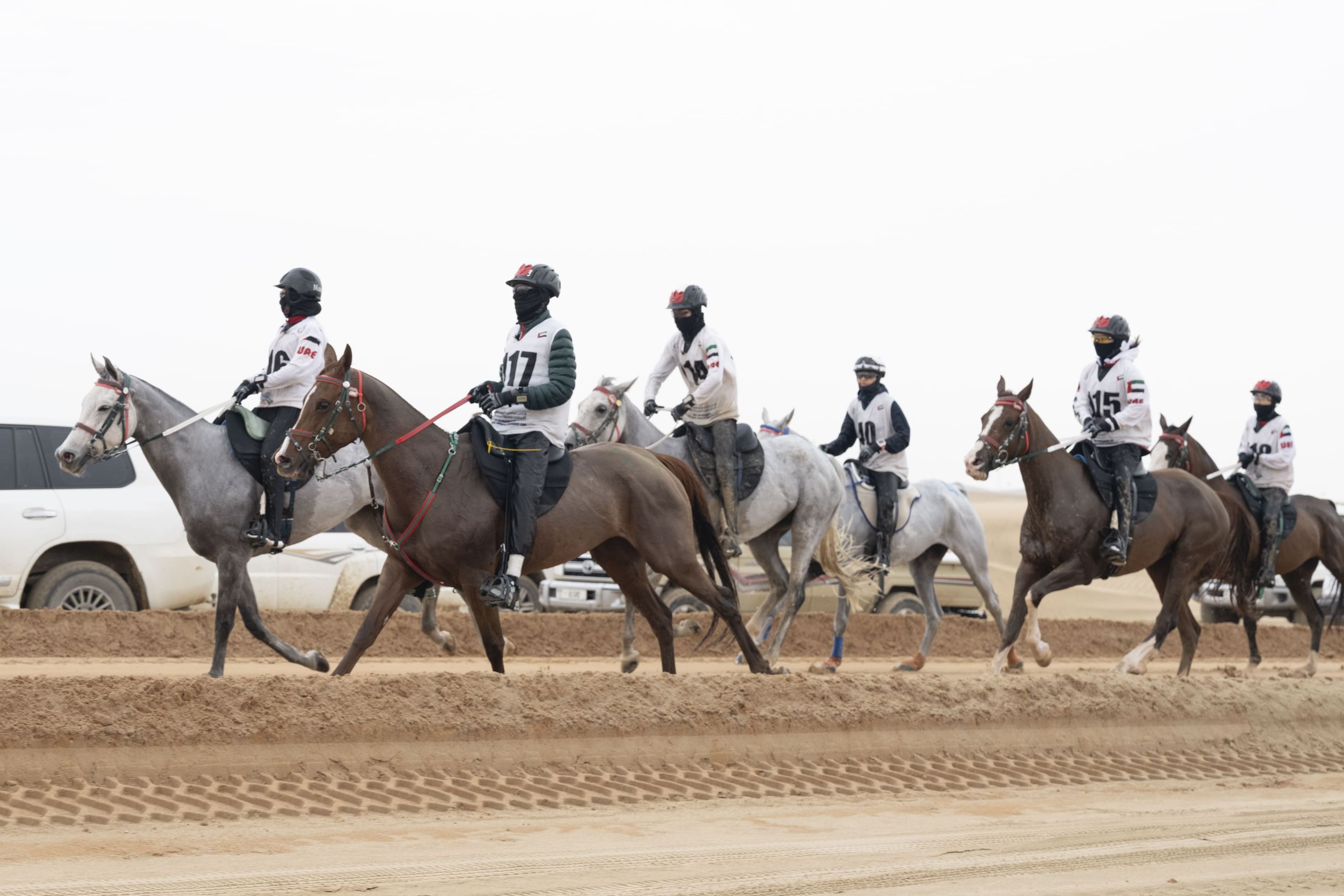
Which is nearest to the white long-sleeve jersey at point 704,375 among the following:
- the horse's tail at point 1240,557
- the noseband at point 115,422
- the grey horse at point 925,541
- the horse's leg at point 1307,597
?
the grey horse at point 925,541

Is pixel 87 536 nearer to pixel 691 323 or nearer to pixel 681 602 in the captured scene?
pixel 691 323

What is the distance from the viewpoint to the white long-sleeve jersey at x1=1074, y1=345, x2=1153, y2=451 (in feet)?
41.7

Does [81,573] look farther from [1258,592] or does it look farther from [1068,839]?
[1258,592]

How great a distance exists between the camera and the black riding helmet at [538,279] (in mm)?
9586

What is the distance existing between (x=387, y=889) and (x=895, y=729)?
14.8 feet

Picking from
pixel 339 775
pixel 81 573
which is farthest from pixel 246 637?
pixel 339 775

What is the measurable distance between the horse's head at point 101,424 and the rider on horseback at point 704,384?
4.34 meters

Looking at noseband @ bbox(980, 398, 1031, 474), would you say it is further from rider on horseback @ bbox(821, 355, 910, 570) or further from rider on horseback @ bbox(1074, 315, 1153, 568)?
rider on horseback @ bbox(821, 355, 910, 570)

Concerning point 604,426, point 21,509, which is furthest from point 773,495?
point 21,509

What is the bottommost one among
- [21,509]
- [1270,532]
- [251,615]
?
[251,615]

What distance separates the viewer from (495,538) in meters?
9.33

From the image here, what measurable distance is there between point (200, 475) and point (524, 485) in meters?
2.49

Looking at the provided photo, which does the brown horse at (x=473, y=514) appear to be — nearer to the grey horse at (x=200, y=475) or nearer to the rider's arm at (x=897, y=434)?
the grey horse at (x=200, y=475)

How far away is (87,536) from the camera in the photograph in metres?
13.0
